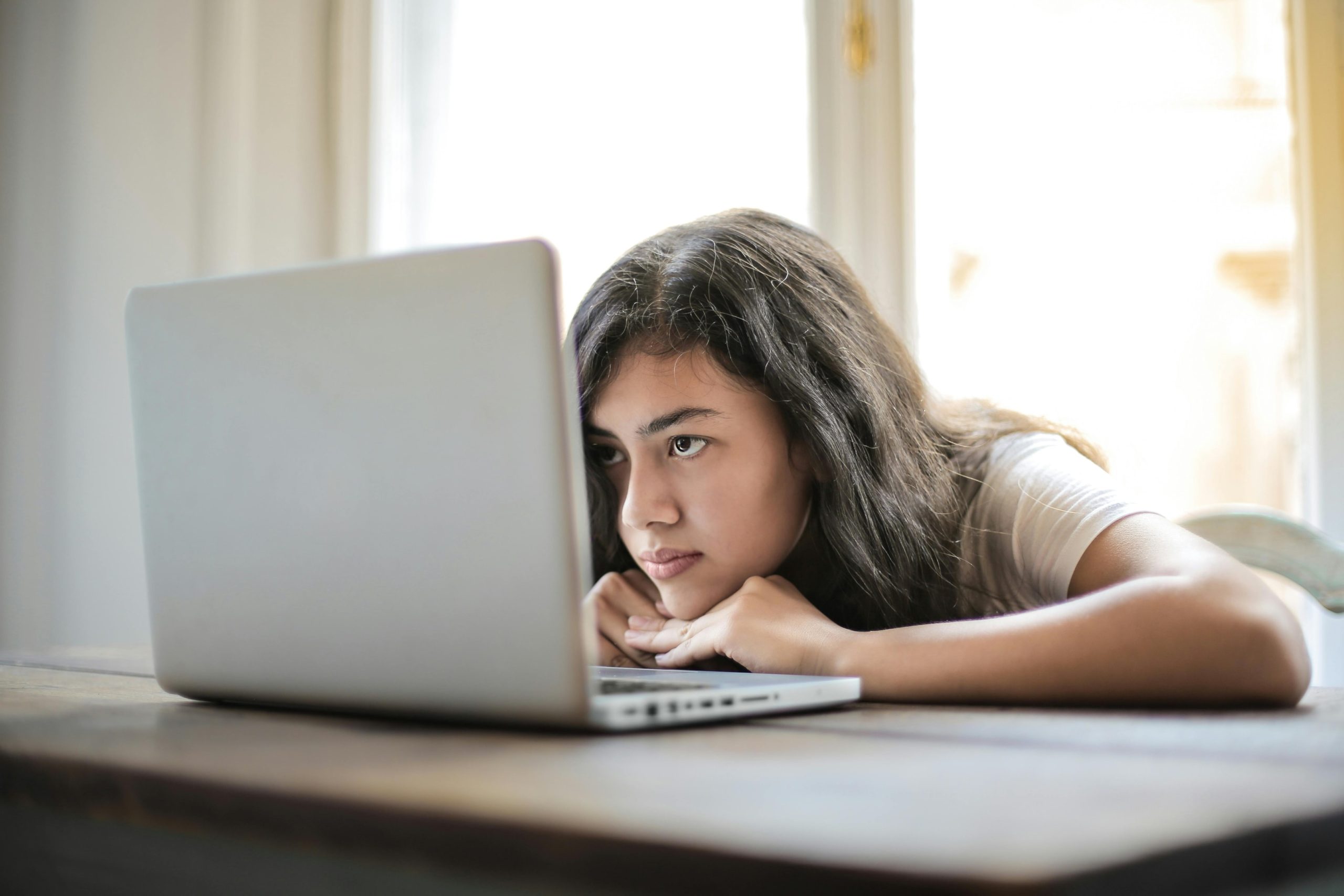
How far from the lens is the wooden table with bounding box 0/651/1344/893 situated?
0.34m

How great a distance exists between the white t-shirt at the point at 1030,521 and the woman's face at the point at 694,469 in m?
0.24

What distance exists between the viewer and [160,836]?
1.59 feet

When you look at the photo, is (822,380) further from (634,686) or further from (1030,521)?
(634,686)

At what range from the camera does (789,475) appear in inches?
49.3

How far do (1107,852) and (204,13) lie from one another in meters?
2.67

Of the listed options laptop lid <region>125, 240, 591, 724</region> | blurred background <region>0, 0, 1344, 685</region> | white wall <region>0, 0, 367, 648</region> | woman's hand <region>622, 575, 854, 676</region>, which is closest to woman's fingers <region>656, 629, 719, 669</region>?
woman's hand <region>622, 575, 854, 676</region>

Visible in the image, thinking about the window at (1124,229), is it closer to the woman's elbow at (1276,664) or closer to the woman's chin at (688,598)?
the woman's chin at (688,598)

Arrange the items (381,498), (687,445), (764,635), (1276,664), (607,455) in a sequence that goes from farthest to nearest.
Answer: (607,455)
(687,445)
(764,635)
(1276,664)
(381,498)

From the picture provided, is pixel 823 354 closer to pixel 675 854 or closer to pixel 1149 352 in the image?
pixel 675 854

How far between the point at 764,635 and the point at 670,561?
30 cm

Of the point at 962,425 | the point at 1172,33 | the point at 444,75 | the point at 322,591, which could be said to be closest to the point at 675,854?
the point at 322,591

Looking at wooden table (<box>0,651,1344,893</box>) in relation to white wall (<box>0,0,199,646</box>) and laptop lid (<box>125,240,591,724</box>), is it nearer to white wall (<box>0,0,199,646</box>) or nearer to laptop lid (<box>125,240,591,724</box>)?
laptop lid (<box>125,240,591,724</box>)

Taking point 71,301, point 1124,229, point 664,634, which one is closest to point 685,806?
point 664,634

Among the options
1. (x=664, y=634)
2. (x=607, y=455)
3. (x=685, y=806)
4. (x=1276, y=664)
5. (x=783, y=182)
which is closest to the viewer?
(x=685, y=806)
